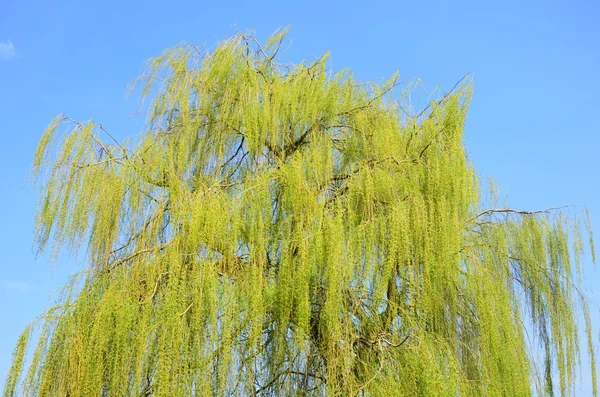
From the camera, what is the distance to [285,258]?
435 centimetres

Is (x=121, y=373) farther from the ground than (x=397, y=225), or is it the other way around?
(x=397, y=225)

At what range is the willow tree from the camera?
4.06m

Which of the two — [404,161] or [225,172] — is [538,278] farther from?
[225,172]

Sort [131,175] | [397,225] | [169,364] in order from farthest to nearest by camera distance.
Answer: [131,175]
[397,225]
[169,364]

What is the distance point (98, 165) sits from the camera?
4.82 m

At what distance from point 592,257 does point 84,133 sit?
418 centimetres

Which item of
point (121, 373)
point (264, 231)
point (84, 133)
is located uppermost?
point (84, 133)

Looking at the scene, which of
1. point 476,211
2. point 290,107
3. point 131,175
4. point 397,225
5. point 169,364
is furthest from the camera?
point 476,211

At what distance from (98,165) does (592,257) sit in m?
4.04

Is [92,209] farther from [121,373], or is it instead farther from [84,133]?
[121,373]

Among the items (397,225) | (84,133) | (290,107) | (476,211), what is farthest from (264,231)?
(476,211)

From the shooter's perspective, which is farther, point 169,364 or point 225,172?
point 225,172

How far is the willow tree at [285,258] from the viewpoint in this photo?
13.3 ft

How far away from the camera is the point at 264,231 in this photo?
4508 millimetres
